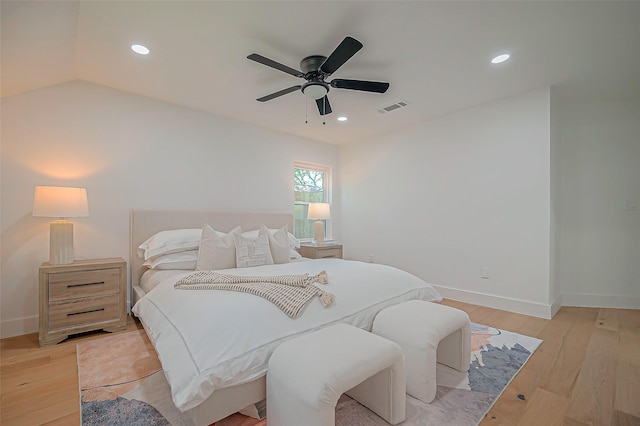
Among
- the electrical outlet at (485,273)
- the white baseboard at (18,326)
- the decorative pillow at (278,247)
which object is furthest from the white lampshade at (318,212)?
the white baseboard at (18,326)

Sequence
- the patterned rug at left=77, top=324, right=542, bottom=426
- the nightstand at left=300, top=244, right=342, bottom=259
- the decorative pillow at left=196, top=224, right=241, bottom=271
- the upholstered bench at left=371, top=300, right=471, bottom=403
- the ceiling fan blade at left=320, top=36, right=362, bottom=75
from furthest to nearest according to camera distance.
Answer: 1. the nightstand at left=300, top=244, right=342, bottom=259
2. the decorative pillow at left=196, top=224, right=241, bottom=271
3. the ceiling fan blade at left=320, top=36, right=362, bottom=75
4. the upholstered bench at left=371, top=300, right=471, bottom=403
5. the patterned rug at left=77, top=324, right=542, bottom=426

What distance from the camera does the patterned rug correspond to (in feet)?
5.06

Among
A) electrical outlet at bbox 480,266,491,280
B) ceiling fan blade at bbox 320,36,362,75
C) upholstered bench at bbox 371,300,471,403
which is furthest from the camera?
electrical outlet at bbox 480,266,491,280

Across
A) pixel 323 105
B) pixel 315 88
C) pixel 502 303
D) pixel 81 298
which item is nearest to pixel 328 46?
pixel 315 88

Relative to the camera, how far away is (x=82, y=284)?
2553 mm

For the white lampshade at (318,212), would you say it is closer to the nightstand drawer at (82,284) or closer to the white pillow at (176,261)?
the white pillow at (176,261)

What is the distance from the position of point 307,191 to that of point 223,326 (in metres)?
3.75

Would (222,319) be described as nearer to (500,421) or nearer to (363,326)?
(363,326)

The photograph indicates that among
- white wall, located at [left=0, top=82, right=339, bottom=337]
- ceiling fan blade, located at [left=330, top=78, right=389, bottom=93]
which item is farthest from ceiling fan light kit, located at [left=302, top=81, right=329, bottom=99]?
white wall, located at [left=0, top=82, right=339, bottom=337]

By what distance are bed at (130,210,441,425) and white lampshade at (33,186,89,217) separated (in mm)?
1212

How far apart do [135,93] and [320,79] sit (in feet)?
7.29

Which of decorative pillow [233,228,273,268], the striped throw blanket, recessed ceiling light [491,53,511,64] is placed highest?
recessed ceiling light [491,53,511,64]

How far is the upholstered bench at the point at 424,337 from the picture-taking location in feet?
5.53

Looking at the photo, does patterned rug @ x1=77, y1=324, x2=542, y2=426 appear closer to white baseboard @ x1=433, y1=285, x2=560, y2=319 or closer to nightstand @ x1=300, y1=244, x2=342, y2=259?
white baseboard @ x1=433, y1=285, x2=560, y2=319
